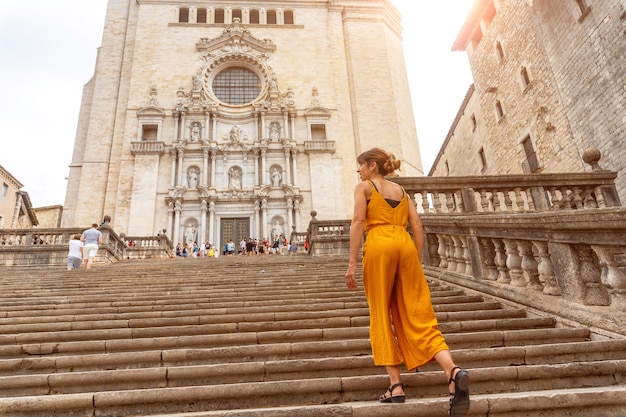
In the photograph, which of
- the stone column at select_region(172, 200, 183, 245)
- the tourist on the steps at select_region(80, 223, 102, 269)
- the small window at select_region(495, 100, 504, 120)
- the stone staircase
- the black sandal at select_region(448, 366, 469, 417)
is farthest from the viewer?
the stone column at select_region(172, 200, 183, 245)

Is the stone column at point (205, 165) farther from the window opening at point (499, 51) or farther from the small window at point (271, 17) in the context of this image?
the window opening at point (499, 51)

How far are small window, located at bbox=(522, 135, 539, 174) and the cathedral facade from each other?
989cm

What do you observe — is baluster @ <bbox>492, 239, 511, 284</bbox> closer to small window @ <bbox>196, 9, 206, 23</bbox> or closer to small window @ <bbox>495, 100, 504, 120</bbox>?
small window @ <bbox>495, 100, 504, 120</bbox>

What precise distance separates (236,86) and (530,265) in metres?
26.0

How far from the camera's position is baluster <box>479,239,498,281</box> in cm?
488

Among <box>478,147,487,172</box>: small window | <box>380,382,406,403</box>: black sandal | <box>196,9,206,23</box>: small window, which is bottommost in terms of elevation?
<box>380,382,406,403</box>: black sandal

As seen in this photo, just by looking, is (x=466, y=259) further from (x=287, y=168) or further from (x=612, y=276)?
(x=287, y=168)

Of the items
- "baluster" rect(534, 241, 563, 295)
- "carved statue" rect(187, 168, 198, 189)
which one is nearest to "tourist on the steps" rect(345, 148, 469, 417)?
"baluster" rect(534, 241, 563, 295)

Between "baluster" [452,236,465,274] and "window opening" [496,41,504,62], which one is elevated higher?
"window opening" [496,41,504,62]

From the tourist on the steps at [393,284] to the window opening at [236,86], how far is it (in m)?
25.3

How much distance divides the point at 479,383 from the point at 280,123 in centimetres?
2359

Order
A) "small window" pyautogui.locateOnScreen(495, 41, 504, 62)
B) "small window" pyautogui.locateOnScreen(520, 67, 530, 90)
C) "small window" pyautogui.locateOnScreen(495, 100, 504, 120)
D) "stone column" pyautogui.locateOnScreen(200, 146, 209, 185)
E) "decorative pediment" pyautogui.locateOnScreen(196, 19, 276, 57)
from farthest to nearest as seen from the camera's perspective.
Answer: "decorative pediment" pyautogui.locateOnScreen(196, 19, 276, 57)
"stone column" pyautogui.locateOnScreen(200, 146, 209, 185)
"small window" pyautogui.locateOnScreen(495, 100, 504, 120)
"small window" pyautogui.locateOnScreen(495, 41, 504, 62)
"small window" pyautogui.locateOnScreen(520, 67, 530, 90)

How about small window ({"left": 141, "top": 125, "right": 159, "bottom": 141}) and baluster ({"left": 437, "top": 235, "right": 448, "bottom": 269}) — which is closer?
baluster ({"left": 437, "top": 235, "right": 448, "bottom": 269})

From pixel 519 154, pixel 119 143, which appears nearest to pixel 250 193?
pixel 119 143
